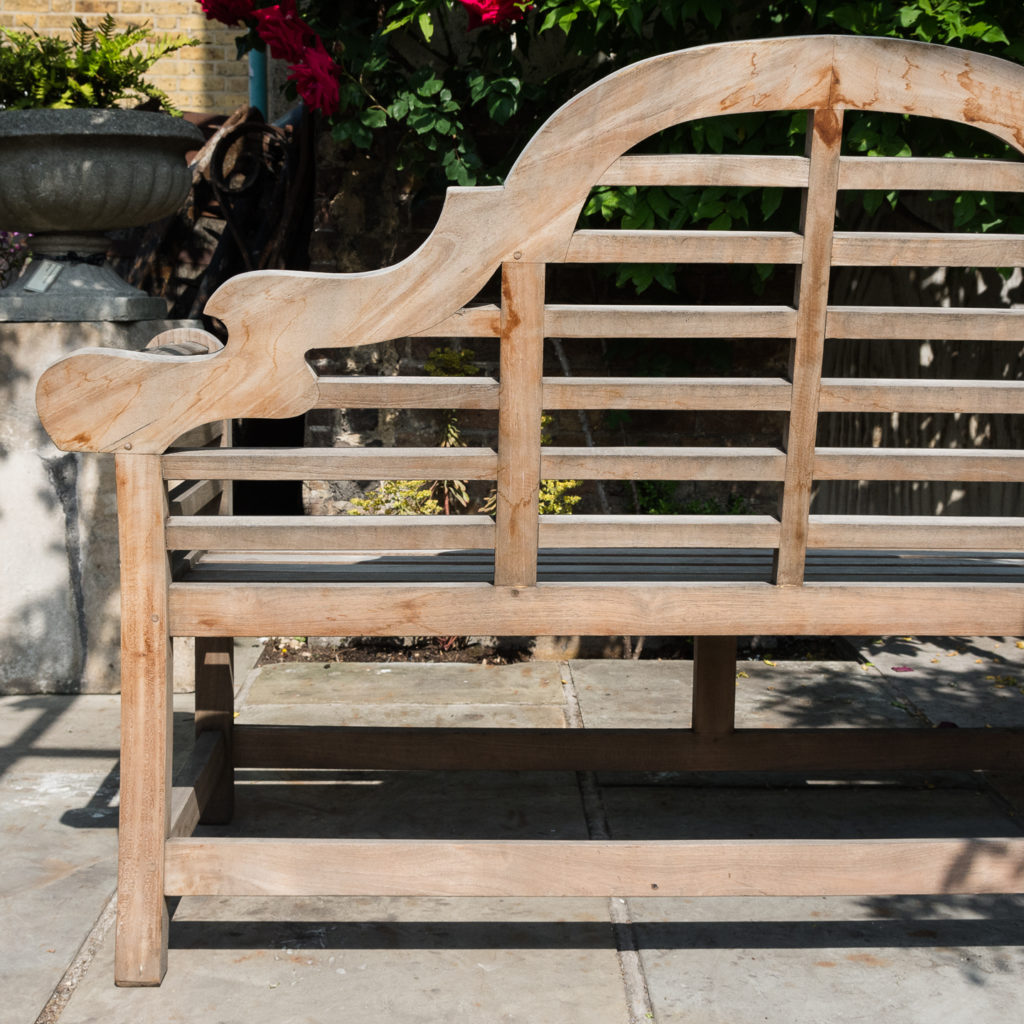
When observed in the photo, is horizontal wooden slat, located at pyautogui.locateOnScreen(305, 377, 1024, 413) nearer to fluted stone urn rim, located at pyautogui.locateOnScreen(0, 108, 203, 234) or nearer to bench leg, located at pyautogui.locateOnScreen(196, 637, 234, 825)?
bench leg, located at pyautogui.locateOnScreen(196, 637, 234, 825)

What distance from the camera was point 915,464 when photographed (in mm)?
2098

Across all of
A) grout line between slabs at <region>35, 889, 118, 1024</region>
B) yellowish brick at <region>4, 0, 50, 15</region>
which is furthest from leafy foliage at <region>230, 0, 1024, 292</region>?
yellowish brick at <region>4, 0, 50, 15</region>

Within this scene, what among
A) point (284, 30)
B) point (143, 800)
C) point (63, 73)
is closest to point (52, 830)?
point (143, 800)

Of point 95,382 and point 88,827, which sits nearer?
point 95,382

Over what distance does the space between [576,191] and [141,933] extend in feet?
4.78

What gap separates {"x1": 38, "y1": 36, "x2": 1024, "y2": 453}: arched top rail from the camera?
193 cm

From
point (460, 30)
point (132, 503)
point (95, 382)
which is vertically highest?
point (460, 30)

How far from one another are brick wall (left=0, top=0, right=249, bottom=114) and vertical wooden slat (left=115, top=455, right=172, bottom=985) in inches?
245

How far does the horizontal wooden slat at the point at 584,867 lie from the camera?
218 cm

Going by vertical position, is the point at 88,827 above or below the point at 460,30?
below

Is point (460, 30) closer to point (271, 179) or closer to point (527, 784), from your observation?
point (271, 179)

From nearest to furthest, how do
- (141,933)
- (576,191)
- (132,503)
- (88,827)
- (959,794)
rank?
(576,191)
(132,503)
(141,933)
(88,827)
(959,794)

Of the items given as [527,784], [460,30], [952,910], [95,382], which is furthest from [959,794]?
[460,30]

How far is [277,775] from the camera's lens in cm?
330
